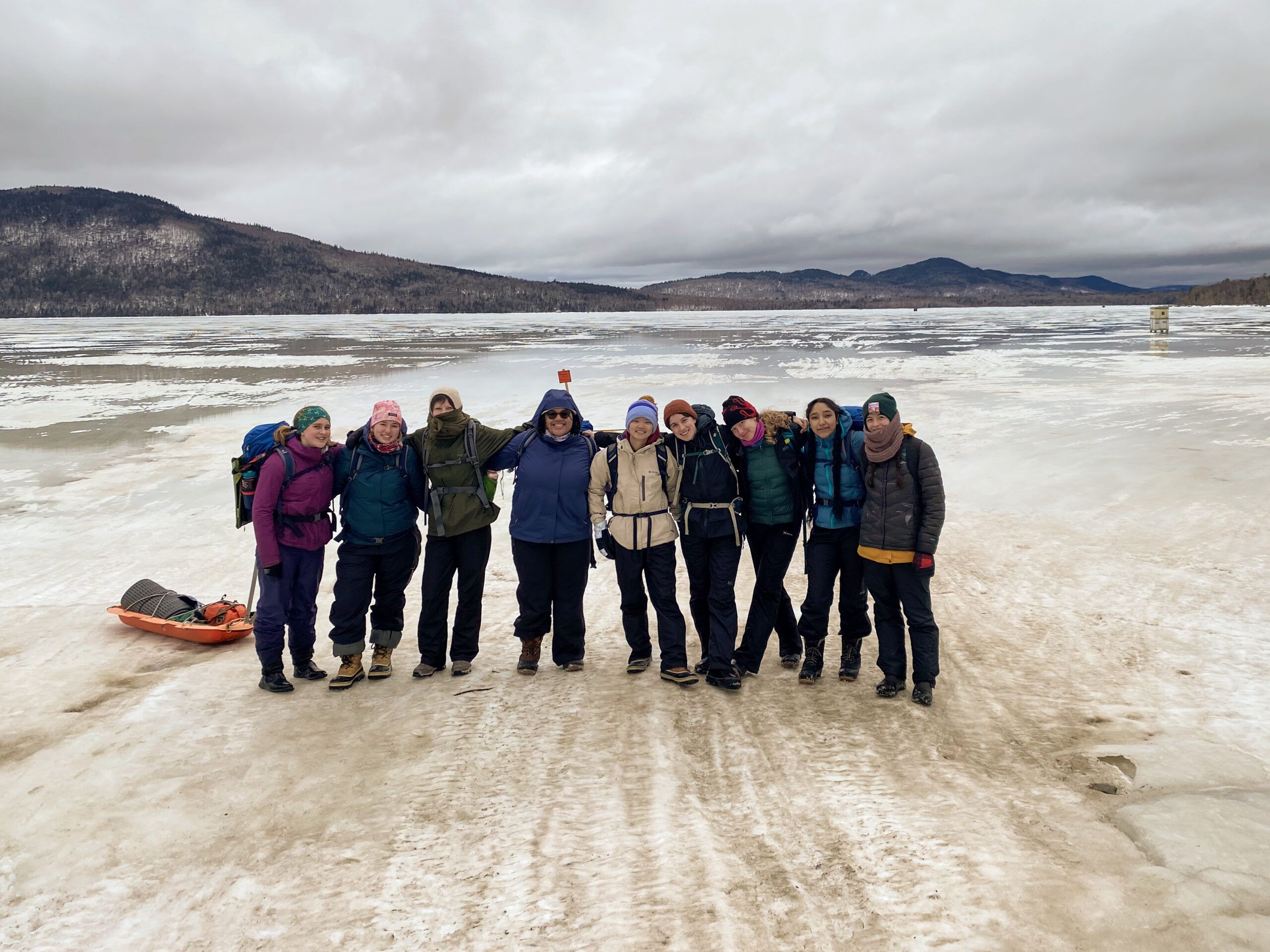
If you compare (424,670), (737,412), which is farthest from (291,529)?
(737,412)

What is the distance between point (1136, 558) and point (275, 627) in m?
6.15

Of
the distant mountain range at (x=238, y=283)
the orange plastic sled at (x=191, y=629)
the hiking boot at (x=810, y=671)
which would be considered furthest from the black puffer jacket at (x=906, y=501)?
the distant mountain range at (x=238, y=283)

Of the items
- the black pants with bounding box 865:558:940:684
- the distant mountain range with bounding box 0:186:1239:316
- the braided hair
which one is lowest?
the black pants with bounding box 865:558:940:684

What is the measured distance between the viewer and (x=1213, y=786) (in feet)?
9.89

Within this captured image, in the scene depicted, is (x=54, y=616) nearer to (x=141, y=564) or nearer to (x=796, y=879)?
A: (x=141, y=564)

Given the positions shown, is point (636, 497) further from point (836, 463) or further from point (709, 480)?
point (836, 463)

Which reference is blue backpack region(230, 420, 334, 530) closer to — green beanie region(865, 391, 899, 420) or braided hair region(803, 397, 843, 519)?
braided hair region(803, 397, 843, 519)

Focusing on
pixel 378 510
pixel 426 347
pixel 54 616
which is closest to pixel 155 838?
pixel 378 510

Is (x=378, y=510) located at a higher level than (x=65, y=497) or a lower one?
higher

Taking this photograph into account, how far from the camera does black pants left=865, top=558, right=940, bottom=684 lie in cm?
393

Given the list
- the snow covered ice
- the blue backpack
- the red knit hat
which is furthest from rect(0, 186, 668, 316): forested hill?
the red knit hat

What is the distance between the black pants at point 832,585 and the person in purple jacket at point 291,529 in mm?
2613

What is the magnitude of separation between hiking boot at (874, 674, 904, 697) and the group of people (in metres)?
0.01

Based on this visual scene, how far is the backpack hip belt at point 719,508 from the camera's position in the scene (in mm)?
4023
